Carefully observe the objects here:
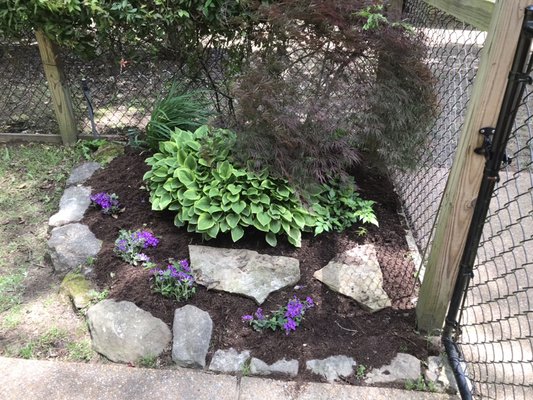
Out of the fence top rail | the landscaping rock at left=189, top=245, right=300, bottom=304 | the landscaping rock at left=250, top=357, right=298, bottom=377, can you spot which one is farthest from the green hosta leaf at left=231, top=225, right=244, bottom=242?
the fence top rail

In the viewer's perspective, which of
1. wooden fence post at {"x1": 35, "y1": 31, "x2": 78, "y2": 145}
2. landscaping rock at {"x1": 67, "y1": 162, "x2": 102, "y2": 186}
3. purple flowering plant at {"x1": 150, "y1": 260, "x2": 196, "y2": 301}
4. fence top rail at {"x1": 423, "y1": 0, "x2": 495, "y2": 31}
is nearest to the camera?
fence top rail at {"x1": 423, "y1": 0, "x2": 495, "y2": 31}

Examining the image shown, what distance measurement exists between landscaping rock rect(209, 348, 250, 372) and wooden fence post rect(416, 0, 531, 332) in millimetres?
858

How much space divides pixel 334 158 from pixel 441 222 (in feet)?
2.75

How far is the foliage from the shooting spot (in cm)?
329

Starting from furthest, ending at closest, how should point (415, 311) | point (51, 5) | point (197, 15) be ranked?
1. point (197, 15)
2. point (51, 5)
3. point (415, 311)

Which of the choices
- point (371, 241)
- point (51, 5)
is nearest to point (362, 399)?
point (371, 241)

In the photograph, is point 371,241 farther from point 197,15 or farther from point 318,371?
point 197,15

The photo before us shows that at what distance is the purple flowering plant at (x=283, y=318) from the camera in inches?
84.4

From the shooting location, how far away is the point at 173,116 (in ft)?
11.1

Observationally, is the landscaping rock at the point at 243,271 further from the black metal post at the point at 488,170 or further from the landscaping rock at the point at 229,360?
the black metal post at the point at 488,170

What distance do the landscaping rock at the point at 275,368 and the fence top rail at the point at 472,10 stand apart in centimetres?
157

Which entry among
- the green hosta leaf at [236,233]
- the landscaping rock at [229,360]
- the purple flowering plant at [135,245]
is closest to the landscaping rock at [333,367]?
the landscaping rock at [229,360]

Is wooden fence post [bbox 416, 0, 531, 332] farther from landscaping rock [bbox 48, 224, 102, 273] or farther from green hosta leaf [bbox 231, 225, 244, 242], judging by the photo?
landscaping rock [bbox 48, 224, 102, 273]

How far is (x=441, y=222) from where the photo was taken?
189 centimetres
